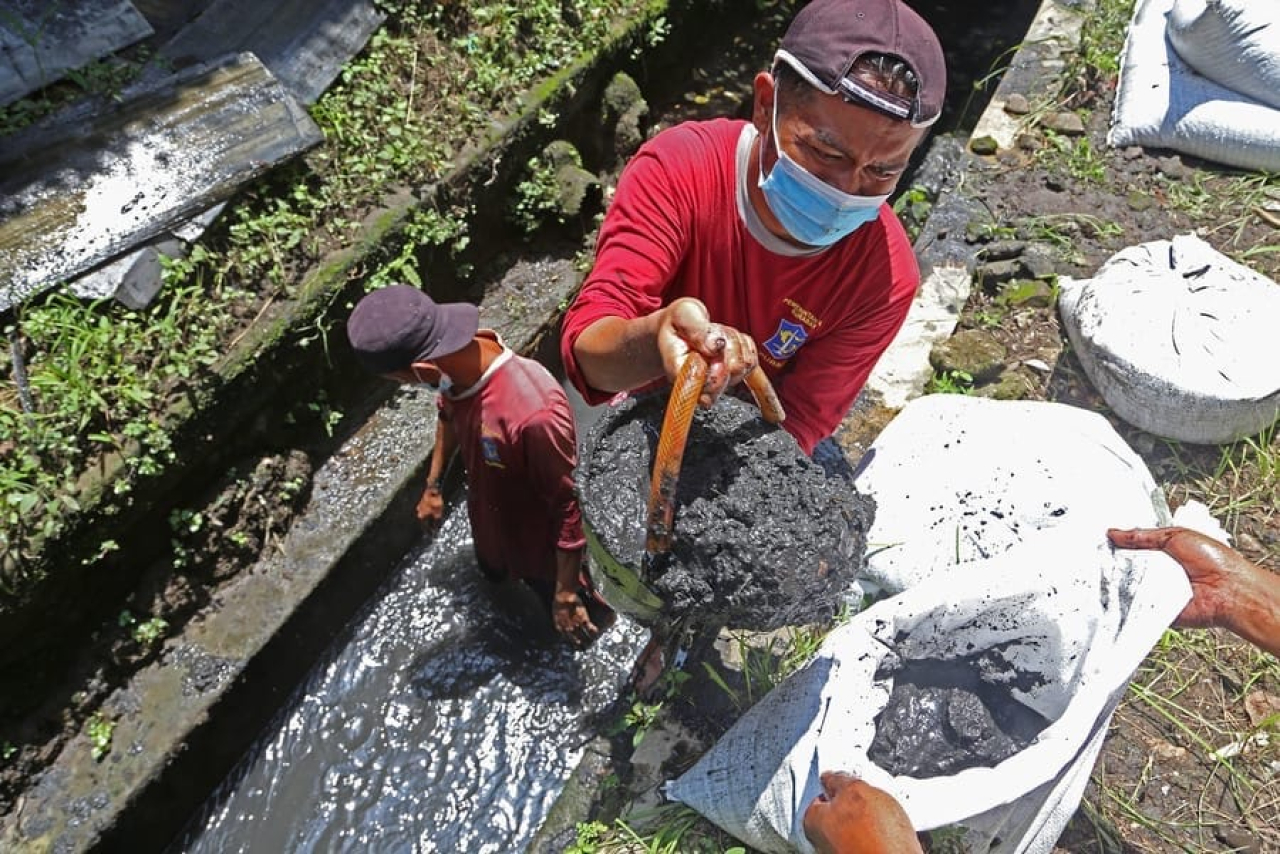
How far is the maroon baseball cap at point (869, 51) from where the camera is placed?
1.55m

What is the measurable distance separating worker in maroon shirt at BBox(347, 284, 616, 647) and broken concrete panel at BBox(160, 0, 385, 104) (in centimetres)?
174

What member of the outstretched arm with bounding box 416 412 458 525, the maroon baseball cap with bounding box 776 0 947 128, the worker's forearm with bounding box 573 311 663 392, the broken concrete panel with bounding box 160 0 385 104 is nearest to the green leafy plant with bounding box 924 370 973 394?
the outstretched arm with bounding box 416 412 458 525

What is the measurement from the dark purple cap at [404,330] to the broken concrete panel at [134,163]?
3.99 ft

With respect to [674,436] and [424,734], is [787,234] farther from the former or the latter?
[424,734]

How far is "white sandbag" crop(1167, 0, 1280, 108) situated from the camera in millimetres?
4141

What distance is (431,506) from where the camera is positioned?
9.92 feet

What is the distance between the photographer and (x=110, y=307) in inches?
120

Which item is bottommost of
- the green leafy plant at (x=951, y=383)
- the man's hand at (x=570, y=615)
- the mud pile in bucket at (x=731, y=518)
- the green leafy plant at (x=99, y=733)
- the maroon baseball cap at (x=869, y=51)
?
the green leafy plant at (x=99, y=733)

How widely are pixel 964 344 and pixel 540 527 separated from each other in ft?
6.37

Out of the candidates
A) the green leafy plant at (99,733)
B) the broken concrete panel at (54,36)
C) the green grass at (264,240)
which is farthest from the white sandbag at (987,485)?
the broken concrete panel at (54,36)

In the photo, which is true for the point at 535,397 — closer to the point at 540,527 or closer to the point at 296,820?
the point at 540,527

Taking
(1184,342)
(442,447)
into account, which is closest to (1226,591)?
(1184,342)

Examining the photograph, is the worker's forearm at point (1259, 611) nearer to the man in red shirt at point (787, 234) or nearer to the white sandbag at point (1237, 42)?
the man in red shirt at point (787, 234)

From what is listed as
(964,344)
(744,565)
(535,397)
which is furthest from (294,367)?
(964,344)
